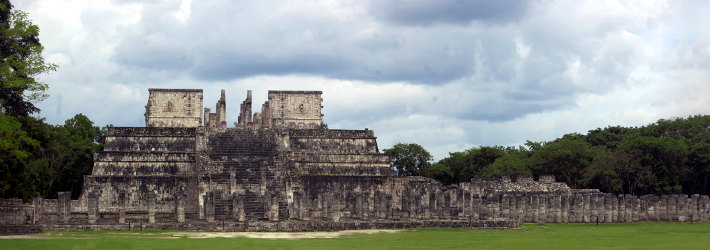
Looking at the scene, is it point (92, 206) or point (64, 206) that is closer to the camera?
point (92, 206)

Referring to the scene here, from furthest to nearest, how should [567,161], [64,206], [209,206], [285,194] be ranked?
[567,161] → [285,194] → [64,206] → [209,206]

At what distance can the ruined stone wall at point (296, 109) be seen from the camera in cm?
7050

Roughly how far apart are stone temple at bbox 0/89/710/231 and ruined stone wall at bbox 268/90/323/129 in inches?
166

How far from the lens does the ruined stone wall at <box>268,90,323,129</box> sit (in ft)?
231

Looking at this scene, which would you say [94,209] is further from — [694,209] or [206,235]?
[694,209]

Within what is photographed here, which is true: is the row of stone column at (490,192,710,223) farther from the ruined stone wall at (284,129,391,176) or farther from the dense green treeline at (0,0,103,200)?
the dense green treeline at (0,0,103,200)

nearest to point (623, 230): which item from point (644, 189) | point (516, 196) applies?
point (516, 196)

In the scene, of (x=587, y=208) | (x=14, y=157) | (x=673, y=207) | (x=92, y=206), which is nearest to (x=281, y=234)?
(x=92, y=206)

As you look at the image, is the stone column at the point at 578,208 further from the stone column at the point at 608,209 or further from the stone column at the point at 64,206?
the stone column at the point at 64,206

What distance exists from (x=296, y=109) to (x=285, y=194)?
17342 millimetres

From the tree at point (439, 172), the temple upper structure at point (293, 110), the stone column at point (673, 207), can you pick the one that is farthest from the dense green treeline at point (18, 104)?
the tree at point (439, 172)

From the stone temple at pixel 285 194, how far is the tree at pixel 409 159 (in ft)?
66.1

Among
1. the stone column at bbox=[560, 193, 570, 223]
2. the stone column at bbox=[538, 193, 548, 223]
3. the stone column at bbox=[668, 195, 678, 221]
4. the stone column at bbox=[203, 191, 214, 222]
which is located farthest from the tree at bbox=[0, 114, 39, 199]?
the stone column at bbox=[668, 195, 678, 221]

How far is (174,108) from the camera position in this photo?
70.2m
